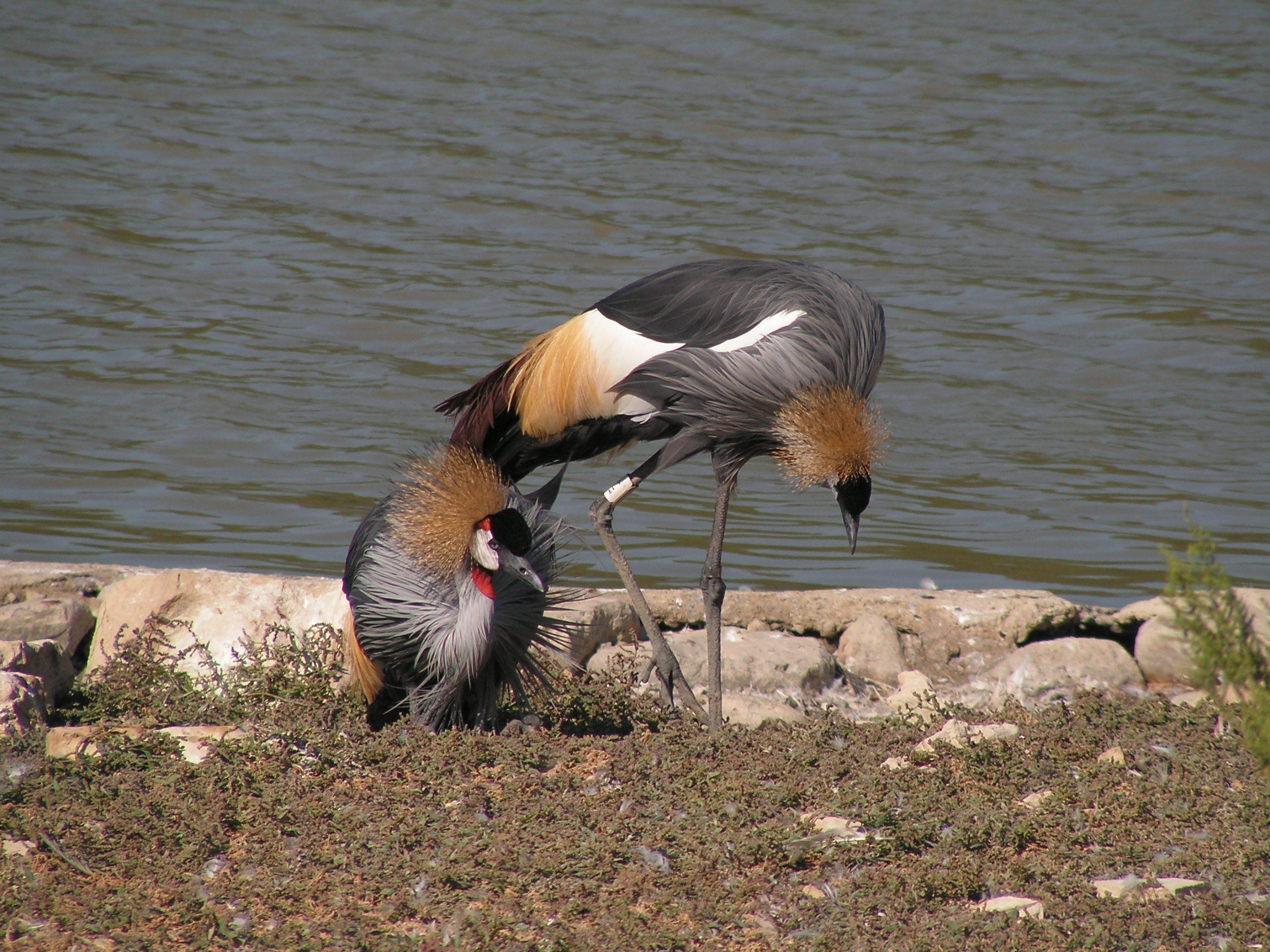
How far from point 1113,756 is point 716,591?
1.40 meters

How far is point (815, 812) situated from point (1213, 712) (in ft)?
5.06

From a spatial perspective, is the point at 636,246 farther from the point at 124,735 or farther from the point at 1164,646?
the point at 124,735

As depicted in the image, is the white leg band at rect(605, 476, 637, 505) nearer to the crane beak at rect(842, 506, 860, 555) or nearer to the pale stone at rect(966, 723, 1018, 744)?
the crane beak at rect(842, 506, 860, 555)

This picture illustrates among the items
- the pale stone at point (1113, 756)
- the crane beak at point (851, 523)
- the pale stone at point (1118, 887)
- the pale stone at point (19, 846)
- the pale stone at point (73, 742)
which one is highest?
the crane beak at point (851, 523)

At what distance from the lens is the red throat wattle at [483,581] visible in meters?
4.44

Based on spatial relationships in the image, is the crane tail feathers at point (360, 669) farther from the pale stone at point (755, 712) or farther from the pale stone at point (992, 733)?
the pale stone at point (992, 733)

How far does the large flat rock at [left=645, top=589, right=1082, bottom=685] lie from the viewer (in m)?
5.45

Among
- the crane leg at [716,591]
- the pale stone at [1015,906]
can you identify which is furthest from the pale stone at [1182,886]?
the crane leg at [716,591]

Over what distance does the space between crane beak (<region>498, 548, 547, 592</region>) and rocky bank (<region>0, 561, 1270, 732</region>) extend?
0.46 metres

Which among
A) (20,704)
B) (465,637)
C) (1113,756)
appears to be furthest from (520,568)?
(1113,756)

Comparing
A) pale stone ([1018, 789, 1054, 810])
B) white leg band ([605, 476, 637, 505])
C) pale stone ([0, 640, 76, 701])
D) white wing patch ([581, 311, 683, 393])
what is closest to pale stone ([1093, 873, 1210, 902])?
pale stone ([1018, 789, 1054, 810])

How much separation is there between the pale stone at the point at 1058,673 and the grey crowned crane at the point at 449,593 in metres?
1.66

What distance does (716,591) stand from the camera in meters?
4.82

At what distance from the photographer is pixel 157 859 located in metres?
3.47
